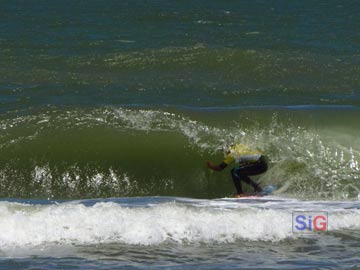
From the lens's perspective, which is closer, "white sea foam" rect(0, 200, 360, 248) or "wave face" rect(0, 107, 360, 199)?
"white sea foam" rect(0, 200, 360, 248)

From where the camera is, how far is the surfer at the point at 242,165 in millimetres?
15961

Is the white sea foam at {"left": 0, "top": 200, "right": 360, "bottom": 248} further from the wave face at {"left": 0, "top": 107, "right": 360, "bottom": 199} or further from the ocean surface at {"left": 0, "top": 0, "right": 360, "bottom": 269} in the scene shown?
the wave face at {"left": 0, "top": 107, "right": 360, "bottom": 199}

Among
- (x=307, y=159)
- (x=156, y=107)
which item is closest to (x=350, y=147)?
(x=307, y=159)

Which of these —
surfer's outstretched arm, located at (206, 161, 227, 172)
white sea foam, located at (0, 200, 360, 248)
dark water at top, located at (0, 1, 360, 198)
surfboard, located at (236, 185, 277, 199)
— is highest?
dark water at top, located at (0, 1, 360, 198)

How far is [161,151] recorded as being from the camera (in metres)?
17.5

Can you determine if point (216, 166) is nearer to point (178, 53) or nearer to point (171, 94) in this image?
point (171, 94)

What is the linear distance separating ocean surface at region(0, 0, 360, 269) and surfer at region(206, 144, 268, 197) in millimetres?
325

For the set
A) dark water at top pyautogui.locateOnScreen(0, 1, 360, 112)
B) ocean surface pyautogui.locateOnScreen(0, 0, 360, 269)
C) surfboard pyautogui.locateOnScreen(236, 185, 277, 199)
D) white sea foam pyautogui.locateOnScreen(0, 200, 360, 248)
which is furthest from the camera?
dark water at top pyautogui.locateOnScreen(0, 1, 360, 112)

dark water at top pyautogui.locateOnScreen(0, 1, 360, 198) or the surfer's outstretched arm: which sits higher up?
dark water at top pyautogui.locateOnScreen(0, 1, 360, 198)

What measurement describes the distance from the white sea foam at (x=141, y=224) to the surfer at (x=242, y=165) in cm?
206

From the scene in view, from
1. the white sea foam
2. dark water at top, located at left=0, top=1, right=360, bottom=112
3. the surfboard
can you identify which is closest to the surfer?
the surfboard

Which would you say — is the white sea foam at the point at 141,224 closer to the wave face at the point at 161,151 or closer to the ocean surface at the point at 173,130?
the ocean surface at the point at 173,130

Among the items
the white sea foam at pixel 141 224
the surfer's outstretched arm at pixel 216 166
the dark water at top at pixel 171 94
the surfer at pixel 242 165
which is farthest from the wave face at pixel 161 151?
the white sea foam at pixel 141 224

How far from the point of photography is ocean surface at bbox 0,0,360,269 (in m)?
12.6
